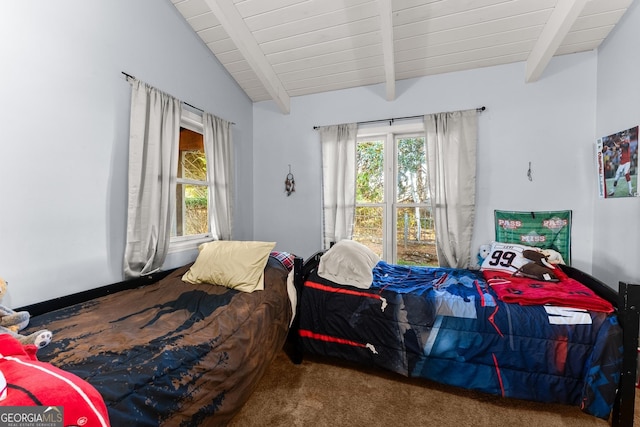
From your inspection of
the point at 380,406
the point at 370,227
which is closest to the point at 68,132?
the point at 380,406

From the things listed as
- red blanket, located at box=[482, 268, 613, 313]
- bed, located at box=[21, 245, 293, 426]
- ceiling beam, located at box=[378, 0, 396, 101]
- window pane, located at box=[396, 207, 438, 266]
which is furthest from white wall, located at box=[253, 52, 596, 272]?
bed, located at box=[21, 245, 293, 426]

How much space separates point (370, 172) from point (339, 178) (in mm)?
387

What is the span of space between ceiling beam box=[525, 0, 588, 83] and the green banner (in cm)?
122

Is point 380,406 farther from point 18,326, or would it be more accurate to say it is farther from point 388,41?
point 388,41

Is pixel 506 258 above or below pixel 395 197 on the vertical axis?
below

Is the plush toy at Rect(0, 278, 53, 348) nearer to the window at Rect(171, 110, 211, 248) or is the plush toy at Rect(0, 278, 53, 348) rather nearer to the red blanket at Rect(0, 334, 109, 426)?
the red blanket at Rect(0, 334, 109, 426)

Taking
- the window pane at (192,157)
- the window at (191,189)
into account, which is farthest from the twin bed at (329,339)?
the window pane at (192,157)

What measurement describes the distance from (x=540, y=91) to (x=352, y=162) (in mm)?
1784

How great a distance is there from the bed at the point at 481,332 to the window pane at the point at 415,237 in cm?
69

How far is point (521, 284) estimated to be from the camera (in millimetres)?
1820

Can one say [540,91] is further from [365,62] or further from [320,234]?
[320,234]

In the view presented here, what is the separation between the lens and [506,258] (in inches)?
A: 86.3

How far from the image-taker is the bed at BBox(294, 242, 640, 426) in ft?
4.54

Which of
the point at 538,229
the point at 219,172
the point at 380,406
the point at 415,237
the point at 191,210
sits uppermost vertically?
the point at 219,172
